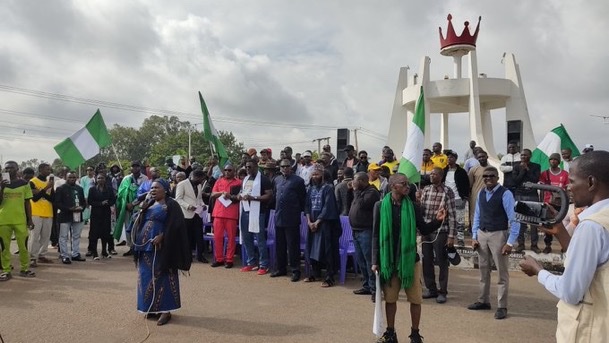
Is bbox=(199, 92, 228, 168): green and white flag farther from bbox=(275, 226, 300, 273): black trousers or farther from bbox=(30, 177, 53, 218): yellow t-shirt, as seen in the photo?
bbox=(275, 226, 300, 273): black trousers

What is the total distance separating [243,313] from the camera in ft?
19.0

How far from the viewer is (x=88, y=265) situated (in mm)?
8883

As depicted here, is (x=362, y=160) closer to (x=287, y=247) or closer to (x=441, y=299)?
(x=287, y=247)

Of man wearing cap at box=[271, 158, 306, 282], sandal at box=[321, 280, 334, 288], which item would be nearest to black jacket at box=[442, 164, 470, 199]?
man wearing cap at box=[271, 158, 306, 282]

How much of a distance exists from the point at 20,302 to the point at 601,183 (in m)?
6.99

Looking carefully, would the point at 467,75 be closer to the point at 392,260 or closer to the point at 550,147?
the point at 550,147

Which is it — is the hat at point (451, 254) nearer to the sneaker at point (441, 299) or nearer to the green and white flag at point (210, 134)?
the sneaker at point (441, 299)

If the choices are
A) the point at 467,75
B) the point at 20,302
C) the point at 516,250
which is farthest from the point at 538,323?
the point at 467,75

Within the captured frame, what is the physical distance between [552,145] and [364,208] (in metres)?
6.06

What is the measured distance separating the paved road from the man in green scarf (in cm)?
44

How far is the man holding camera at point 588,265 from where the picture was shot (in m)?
2.00

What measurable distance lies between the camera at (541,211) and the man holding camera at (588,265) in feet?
0.47

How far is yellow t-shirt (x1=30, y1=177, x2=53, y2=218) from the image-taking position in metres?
8.84

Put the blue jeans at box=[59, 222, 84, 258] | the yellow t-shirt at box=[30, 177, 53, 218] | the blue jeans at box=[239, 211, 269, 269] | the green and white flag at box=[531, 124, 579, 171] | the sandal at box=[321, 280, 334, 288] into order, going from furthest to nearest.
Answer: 1. the green and white flag at box=[531, 124, 579, 171]
2. the blue jeans at box=[59, 222, 84, 258]
3. the yellow t-shirt at box=[30, 177, 53, 218]
4. the blue jeans at box=[239, 211, 269, 269]
5. the sandal at box=[321, 280, 334, 288]
